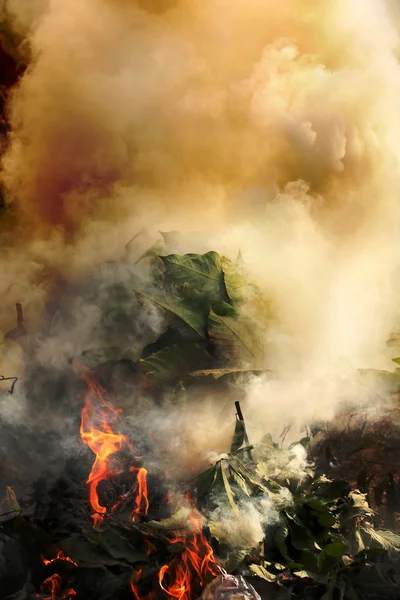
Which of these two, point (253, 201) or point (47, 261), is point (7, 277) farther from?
point (253, 201)

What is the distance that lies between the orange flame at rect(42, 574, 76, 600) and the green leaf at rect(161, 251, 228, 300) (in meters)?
2.65

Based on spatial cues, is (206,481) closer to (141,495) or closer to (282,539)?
(141,495)

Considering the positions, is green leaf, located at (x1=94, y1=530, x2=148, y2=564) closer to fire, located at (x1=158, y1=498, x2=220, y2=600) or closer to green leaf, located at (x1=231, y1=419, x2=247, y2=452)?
fire, located at (x1=158, y1=498, x2=220, y2=600)

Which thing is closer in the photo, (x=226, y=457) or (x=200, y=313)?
(x=226, y=457)

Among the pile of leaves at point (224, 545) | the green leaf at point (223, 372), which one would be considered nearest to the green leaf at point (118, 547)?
the pile of leaves at point (224, 545)

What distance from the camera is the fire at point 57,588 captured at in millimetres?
3207

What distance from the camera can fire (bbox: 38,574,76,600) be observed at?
3.21 meters

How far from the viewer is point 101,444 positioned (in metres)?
4.29

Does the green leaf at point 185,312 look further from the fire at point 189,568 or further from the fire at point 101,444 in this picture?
the fire at point 189,568

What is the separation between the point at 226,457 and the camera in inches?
153

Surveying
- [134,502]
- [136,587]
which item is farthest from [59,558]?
[134,502]

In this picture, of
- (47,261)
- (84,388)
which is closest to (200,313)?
(84,388)

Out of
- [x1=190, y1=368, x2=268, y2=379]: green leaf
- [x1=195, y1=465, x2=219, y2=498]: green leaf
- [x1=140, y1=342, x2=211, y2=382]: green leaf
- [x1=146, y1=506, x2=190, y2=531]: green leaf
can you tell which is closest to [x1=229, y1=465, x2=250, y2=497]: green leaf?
[x1=195, y1=465, x2=219, y2=498]: green leaf

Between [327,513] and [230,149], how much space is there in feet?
13.5
